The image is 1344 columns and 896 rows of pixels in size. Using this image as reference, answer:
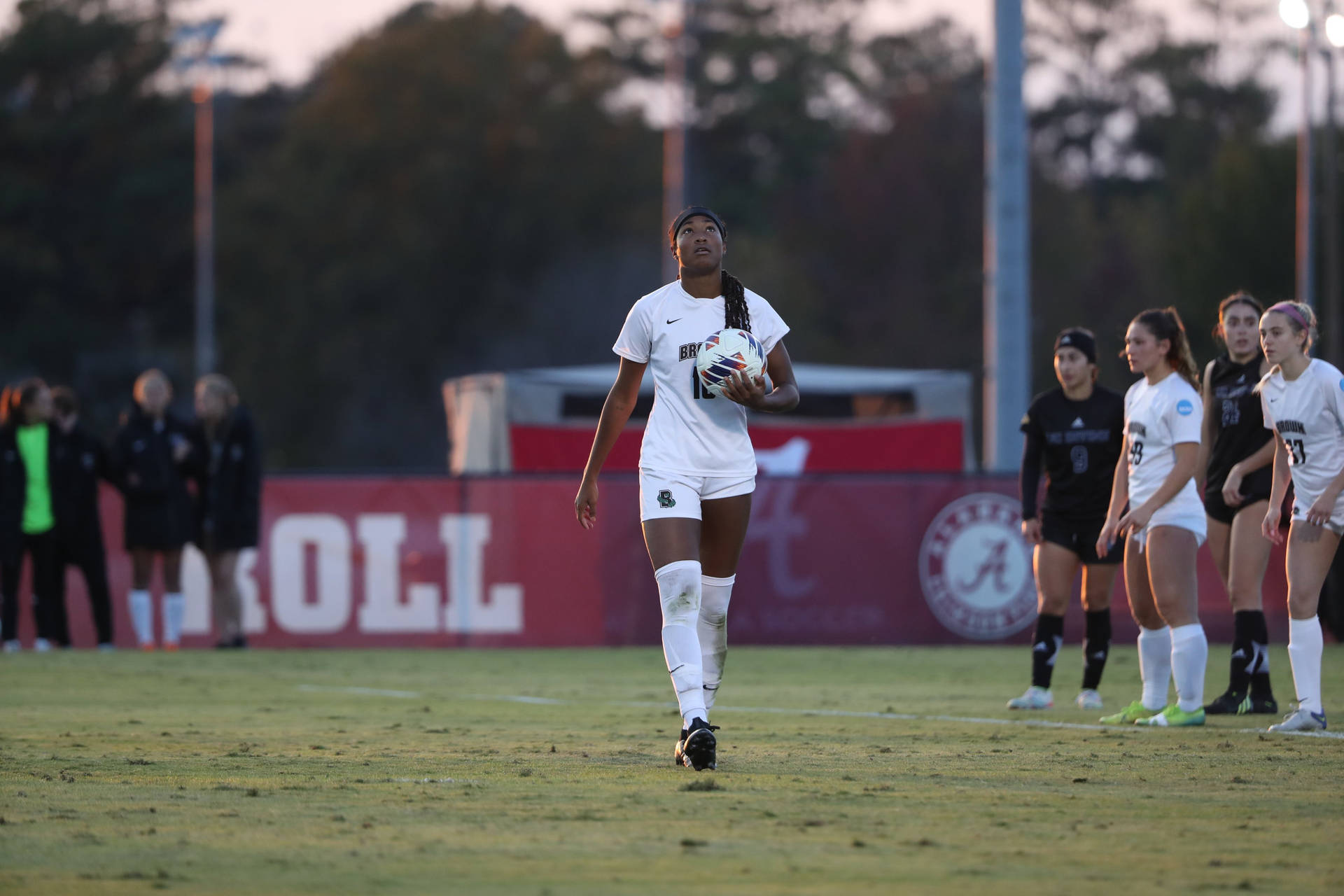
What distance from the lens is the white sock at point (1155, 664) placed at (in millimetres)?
10188

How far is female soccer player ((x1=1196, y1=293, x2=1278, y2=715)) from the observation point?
1008cm

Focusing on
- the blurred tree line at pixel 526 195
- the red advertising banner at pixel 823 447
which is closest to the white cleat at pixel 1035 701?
the red advertising banner at pixel 823 447

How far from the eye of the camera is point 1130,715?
9.99m

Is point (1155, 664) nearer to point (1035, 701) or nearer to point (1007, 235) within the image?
point (1035, 701)

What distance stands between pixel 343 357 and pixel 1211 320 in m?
25.8

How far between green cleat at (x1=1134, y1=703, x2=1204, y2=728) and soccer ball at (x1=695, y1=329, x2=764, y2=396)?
3287 millimetres

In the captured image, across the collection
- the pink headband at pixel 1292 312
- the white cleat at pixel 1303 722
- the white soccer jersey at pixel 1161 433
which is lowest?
the white cleat at pixel 1303 722

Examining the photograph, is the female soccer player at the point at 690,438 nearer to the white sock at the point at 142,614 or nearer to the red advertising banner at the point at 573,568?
the red advertising banner at the point at 573,568

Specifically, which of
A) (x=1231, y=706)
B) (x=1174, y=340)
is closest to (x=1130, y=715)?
(x=1231, y=706)

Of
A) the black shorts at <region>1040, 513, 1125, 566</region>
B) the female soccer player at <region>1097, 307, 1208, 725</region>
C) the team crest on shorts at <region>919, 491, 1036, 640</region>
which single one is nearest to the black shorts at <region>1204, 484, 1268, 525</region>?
the black shorts at <region>1040, 513, 1125, 566</region>

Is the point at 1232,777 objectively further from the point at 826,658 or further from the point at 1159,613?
the point at 826,658

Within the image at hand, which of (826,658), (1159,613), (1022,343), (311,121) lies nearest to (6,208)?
(311,121)

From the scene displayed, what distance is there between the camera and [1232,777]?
7418 millimetres

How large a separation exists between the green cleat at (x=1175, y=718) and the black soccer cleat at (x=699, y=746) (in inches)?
119
